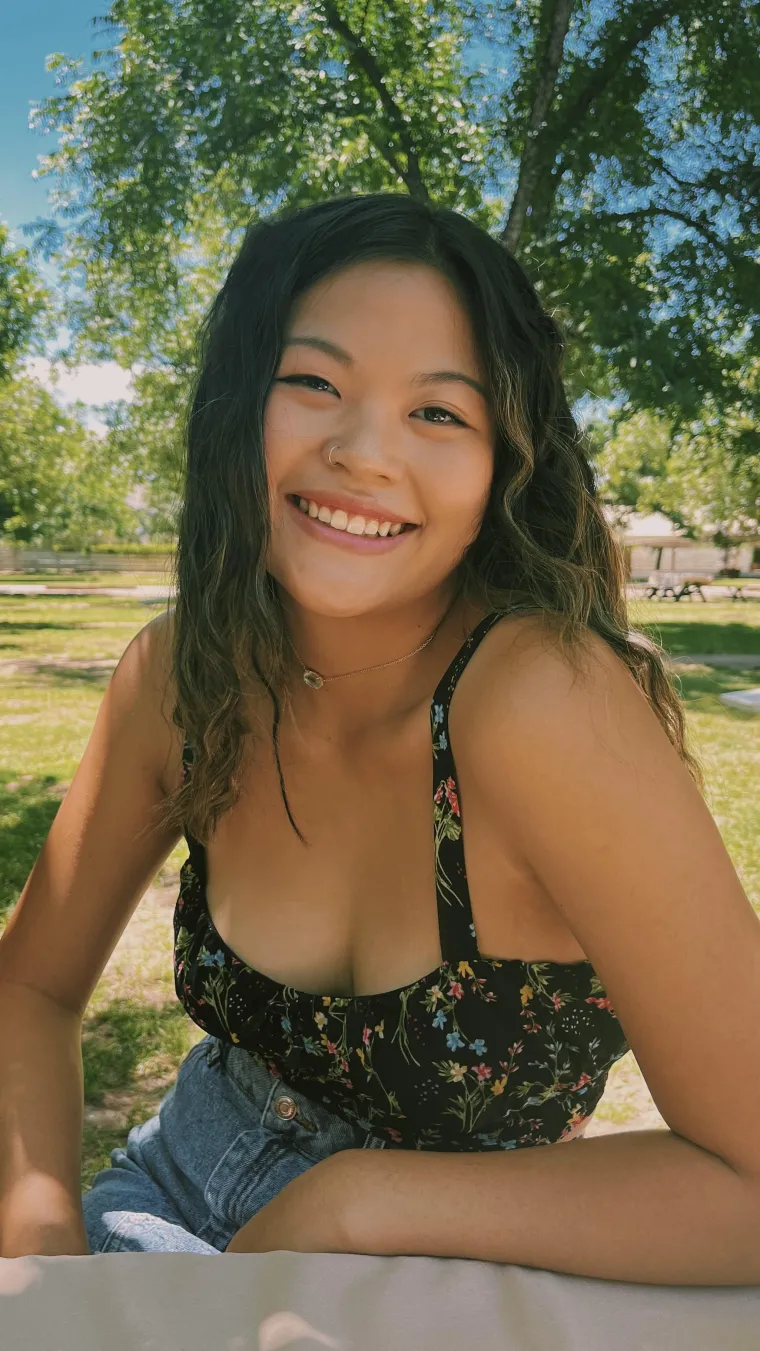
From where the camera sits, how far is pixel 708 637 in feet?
57.9

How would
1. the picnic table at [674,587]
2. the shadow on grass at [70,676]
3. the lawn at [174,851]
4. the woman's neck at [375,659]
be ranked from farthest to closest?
the picnic table at [674,587], the shadow on grass at [70,676], the lawn at [174,851], the woman's neck at [375,659]

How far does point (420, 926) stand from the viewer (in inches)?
60.7

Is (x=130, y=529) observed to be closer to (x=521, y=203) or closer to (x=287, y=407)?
(x=521, y=203)

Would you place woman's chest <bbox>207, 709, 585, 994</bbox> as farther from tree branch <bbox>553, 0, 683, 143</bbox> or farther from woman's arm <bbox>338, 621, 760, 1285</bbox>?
tree branch <bbox>553, 0, 683, 143</bbox>

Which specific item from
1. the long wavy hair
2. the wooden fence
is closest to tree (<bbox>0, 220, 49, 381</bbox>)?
the long wavy hair

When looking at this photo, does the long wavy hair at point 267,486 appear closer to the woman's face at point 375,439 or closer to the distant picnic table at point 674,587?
the woman's face at point 375,439

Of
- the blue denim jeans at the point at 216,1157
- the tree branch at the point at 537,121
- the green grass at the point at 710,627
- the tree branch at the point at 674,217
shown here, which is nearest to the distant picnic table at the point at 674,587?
the green grass at the point at 710,627

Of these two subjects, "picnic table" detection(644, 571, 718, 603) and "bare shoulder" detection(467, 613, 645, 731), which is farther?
"picnic table" detection(644, 571, 718, 603)

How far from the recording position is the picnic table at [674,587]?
27922 millimetres

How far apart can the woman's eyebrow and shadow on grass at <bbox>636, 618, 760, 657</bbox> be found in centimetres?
1249

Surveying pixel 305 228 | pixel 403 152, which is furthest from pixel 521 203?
pixel 305 228

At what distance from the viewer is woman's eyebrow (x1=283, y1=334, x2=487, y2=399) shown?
1.63m

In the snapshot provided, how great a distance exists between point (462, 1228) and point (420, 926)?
1.59 feet

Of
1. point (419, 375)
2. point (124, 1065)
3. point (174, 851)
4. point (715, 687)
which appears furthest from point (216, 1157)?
point (715, 687)
